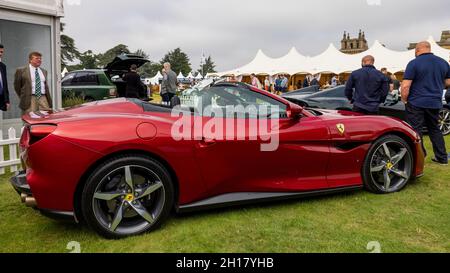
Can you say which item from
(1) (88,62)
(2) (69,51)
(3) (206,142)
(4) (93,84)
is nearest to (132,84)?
(4) (93,84)

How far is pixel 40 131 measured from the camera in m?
Result: 2.54

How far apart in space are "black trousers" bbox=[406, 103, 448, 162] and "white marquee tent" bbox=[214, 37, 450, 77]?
16.6 meters

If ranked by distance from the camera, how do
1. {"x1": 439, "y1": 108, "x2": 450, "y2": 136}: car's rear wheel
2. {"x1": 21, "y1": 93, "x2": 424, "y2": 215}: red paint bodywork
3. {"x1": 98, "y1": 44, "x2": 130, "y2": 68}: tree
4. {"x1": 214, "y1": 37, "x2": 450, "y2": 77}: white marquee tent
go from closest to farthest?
{"x1": 21, "y1": 93, "x2": 424, "y2": 215}: red paint bodywork, {"x1": 439, "y1": 108, "x2": 450, "y2": 136}: car's rear wheel, {"x1": 214, "y1": 37, "x2": 450, "y2": 77}: white marquee tent, {"x1": 98, "y1": 44, "x2": 130, "y2": 68}: tree

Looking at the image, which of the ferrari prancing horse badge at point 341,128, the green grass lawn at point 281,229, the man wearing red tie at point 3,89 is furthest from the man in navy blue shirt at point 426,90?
the man wearing red tie at point 3,89

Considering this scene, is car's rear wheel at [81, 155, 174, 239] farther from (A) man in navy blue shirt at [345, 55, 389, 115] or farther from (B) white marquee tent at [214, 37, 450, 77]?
(B) white marquee tent at [214, 37, 450, 77]

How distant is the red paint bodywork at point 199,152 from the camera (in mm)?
2527

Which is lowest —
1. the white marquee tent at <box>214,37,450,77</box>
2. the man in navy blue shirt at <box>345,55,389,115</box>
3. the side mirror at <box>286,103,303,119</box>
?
the side mirror at <box>286,103,303,119</box>

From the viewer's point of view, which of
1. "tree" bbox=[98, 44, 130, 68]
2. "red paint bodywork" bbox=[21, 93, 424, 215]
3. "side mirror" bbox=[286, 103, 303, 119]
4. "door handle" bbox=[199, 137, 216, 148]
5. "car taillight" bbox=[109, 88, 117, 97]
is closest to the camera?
"red paint bodywork" bbox=[21, 93, 424, 215]

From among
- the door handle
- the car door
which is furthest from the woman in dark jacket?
the door handle

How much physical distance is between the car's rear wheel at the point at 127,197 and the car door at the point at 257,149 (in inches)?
14.9

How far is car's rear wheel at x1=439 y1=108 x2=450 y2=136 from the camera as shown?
776 cm

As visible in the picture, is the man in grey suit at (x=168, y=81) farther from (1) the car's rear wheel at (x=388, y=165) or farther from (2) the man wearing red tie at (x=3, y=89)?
(1) the car's rear wheel at (x=388, y=165)

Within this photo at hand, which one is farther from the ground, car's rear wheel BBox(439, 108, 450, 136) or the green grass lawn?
car's rear wheel BBox(439, 108, 450, 136)
